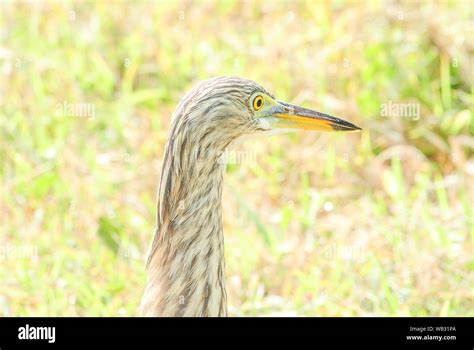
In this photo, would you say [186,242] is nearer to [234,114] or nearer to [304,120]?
[234,114]

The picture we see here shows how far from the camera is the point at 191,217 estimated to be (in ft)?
13.7

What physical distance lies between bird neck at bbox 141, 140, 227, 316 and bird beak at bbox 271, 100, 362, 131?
50cm

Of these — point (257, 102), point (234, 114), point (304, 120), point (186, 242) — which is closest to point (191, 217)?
point (186, 242)

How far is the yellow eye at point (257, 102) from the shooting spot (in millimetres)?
4480

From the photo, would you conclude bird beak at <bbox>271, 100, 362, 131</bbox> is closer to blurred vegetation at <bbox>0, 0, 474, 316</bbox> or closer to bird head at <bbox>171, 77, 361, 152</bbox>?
bird head at <bbox>171, 77, 361, 152</bbox>

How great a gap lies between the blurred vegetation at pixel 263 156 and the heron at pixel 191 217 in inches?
43.5

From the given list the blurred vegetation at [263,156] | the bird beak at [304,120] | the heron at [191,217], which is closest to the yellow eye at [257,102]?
the bird beak at [304,120]

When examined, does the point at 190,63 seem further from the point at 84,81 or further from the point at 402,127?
the point at 402,127

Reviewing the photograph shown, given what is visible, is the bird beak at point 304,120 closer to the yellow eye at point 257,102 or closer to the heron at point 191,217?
the yellow eye at point 257,102

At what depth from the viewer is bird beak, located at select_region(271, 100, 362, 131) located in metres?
4.61

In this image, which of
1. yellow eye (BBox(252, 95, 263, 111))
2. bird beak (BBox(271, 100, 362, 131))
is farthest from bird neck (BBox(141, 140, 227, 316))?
bird beak (BBox(271, 100, 362, 131))
